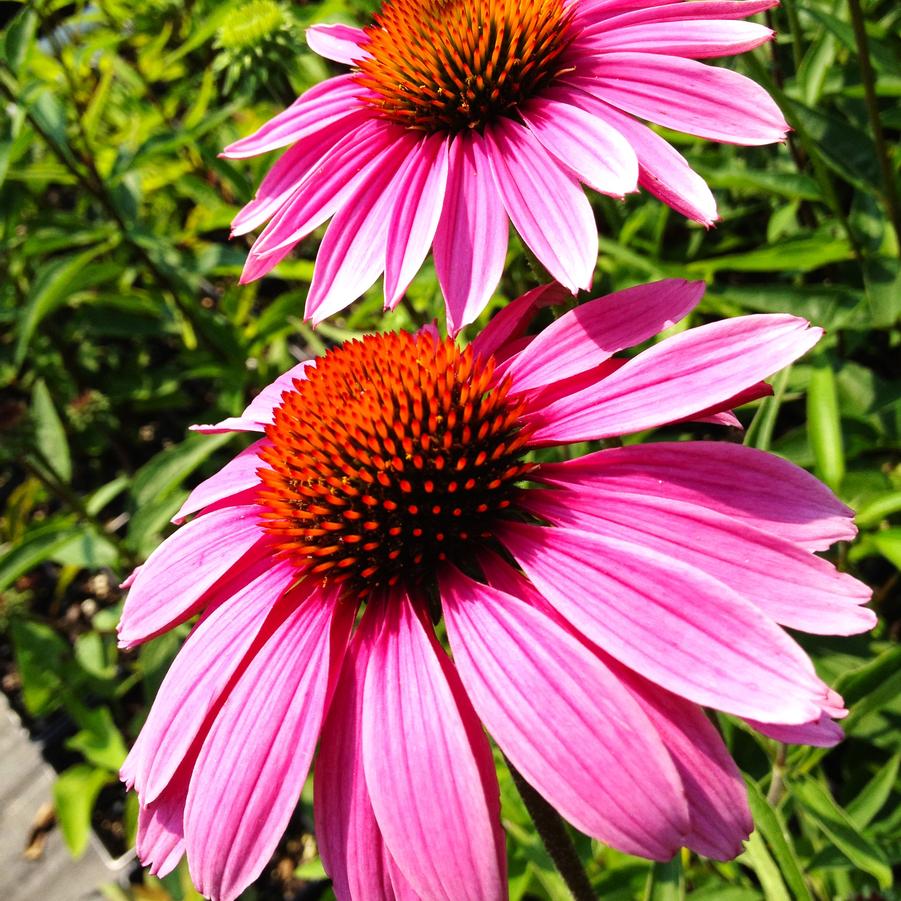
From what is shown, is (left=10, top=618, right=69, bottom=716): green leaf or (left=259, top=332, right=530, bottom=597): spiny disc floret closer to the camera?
(left=259, top=332, right=530, bottom=597): spiny disc floret

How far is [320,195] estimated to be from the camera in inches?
33.9

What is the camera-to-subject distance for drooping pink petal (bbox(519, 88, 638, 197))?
0.68 m

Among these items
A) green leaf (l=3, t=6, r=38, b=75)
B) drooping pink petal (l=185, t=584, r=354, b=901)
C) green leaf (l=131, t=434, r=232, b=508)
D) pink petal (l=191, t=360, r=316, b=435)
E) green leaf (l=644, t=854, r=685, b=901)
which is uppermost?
green leaf (l=3, t=6, r=38, b=75)

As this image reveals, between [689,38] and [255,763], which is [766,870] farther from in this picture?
[689,38]

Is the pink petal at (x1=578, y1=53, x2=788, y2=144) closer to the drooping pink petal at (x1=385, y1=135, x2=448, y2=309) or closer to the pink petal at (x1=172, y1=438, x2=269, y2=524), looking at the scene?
the drooping pink petal at (x1=385, y1=135, x2=448, y2=309)

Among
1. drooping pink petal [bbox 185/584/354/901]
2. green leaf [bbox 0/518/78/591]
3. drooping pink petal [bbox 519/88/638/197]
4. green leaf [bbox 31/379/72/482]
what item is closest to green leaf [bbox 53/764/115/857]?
green leaf [bbox 0/518/78/591]

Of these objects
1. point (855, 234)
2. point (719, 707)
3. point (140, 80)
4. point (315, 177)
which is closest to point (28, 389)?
point (140, 80)

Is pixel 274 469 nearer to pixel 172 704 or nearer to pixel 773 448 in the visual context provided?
pixel 172 704

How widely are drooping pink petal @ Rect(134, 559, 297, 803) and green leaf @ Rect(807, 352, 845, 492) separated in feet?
2.25

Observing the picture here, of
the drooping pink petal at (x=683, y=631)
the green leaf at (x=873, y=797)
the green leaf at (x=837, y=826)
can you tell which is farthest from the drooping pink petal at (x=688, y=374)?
the green leaf at (x=873, y=797)

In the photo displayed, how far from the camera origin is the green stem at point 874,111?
947 millimetres

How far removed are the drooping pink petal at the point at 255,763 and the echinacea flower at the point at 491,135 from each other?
318 millimetres

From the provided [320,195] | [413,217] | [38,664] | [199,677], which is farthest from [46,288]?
[199,677]

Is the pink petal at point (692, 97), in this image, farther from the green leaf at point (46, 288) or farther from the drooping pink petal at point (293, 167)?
the green leaf at point (46, 288)
